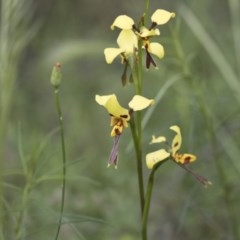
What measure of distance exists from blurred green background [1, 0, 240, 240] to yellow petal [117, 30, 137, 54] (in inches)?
14.0

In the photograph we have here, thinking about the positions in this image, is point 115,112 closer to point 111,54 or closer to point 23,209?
point 111,54

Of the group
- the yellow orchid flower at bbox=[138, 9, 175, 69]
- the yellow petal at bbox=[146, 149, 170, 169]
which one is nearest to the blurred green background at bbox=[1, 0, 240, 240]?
the yellow petal at bbox=[146, 149, 170, 169]

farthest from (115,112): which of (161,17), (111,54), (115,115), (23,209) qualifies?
(23,209)

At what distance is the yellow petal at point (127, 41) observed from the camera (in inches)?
73.7


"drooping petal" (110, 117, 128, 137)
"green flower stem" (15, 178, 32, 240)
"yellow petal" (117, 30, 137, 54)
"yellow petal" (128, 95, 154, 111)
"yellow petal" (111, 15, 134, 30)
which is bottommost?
"green flower stem" (15, 178, 32, 240)

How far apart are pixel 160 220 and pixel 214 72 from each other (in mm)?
1465

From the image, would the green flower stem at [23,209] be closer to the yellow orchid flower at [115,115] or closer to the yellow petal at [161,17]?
the yellow orchid flower at [115,115]

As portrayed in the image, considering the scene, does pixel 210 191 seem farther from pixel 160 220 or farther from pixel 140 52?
pixel 140 52

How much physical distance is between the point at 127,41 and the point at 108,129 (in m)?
3.15

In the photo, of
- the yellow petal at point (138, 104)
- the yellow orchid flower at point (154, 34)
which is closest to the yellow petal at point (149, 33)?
the yellow orchid flower at point (154, 34)

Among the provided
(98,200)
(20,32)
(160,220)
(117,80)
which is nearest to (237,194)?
(160,220)

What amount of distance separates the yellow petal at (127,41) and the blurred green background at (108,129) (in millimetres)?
355

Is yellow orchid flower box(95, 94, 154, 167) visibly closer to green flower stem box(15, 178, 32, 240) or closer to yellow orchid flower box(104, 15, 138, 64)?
yellow orchid flower box(104, 15, 138, 64)

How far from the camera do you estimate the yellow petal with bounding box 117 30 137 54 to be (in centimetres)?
187
